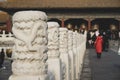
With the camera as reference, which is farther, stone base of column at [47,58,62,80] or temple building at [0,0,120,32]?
temple building at [0,0,120,32]

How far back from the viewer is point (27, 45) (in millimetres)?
3846

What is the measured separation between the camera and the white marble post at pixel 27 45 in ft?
12.6

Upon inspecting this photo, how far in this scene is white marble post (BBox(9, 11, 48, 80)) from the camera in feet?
12.6

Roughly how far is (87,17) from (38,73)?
140ft

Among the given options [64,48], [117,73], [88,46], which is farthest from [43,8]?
[64,48]

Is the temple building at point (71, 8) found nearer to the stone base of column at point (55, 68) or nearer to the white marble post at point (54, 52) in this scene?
the white marble post at point (54, 52)

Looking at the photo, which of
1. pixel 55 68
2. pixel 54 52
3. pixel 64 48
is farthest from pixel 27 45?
pixel 64 48

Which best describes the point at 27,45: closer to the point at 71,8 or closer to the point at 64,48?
the point at 64,48

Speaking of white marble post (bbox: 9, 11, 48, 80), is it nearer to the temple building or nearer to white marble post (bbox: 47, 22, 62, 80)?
white marble post (bbox: 47, 22, 62, 80)

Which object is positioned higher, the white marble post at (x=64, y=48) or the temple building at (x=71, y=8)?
the temple building at (x=71, y=8)

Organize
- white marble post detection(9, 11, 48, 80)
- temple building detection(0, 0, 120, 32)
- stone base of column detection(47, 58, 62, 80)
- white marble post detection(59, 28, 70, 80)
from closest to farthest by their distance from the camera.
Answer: white marble post detection(9, 11, 48, 80) → stone base of column detection(47, 58, 62, 80) → white marble post detection(59, 28, 70, 80) → temple building detection(0, 0, 120, 32)

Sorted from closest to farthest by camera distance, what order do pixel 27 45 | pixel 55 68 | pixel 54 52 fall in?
pixel 27 45 → pixel 55 68 → pixel 54 52

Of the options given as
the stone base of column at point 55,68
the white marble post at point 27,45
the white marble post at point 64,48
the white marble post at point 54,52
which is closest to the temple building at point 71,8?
the white marble post at point 64,48

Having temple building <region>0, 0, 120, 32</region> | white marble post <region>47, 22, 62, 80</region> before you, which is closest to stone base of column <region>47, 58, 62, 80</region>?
white marble post <region>47, 22, 62, 80</region>
